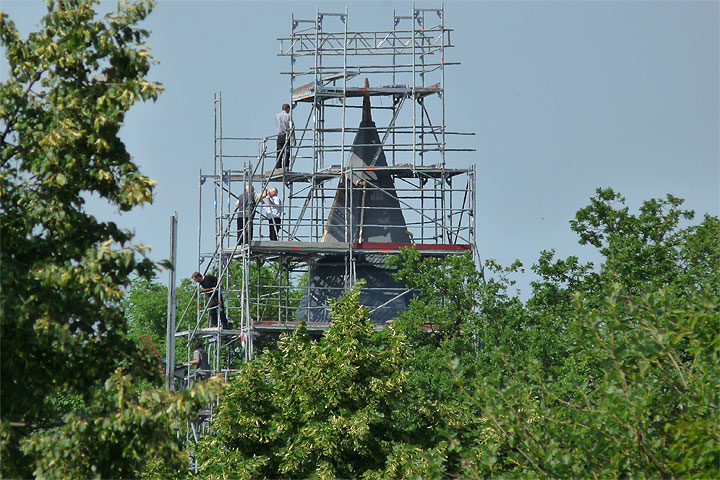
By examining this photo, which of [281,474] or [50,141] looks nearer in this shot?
Answer: [50,141]

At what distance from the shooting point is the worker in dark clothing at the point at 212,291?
4013 centimetres

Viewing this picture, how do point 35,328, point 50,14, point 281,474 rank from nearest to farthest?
point 35,328 < point 50,14 < point 281,474

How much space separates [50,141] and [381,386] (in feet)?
47.5

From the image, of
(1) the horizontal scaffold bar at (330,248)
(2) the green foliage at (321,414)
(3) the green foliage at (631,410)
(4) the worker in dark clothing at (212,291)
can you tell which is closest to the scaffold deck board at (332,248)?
(1) the horizontal scaffold bar at (330,248)

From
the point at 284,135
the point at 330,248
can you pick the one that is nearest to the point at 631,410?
the point at 330,248

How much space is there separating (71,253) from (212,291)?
24.5 metres

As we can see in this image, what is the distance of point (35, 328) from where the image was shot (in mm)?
15547

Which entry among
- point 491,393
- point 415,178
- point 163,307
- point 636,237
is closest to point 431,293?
point 415,178

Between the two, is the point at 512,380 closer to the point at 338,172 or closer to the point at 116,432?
the point at 116,432

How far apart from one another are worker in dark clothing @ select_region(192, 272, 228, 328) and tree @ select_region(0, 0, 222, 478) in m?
22.8

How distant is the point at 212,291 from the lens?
4081 centimetres

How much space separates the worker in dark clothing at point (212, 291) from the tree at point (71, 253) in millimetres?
22838

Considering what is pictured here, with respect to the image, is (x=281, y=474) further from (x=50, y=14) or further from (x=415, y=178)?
(x=415, y=178)

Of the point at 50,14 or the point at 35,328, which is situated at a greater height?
Answer: the point at 50,14
